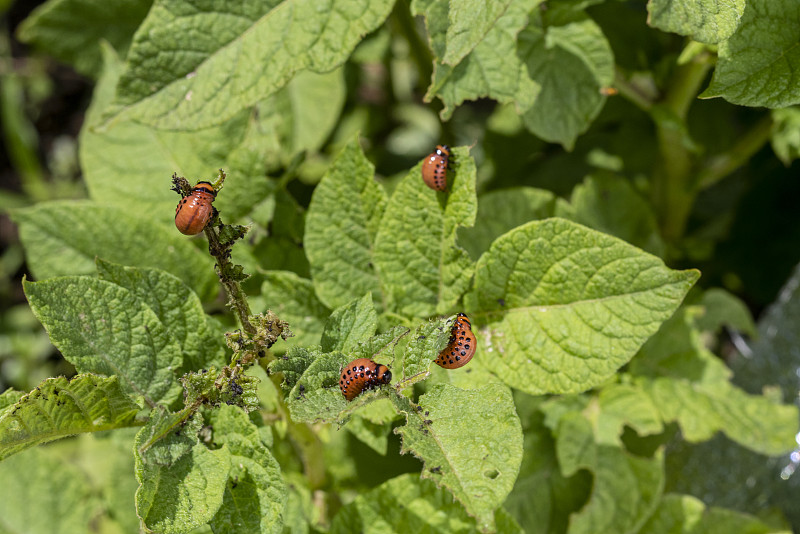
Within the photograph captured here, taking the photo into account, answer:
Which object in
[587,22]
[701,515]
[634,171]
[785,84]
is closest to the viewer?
[785,84]

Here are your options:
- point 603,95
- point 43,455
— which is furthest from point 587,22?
point 43,455

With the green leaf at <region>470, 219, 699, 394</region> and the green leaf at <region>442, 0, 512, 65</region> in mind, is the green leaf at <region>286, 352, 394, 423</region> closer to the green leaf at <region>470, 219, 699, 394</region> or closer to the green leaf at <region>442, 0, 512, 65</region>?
the green leaf at <region>470, 219, 699, 394</region>

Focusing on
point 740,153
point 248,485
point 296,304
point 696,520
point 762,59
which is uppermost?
point 762,59

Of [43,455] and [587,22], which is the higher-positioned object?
[587,22]

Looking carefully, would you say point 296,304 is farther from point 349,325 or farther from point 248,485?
point 248,485

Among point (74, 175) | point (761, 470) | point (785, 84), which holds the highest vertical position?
point (785, 84)

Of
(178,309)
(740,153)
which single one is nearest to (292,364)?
(178,309)

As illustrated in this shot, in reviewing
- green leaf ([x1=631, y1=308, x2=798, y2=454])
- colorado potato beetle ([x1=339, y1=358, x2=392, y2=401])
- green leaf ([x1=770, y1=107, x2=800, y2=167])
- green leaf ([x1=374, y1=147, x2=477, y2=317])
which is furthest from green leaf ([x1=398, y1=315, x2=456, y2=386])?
green leaf ([x1=770, y1=107, x2=800, y2=167])

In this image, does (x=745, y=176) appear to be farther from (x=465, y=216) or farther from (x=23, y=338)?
(x=23, y=338)
